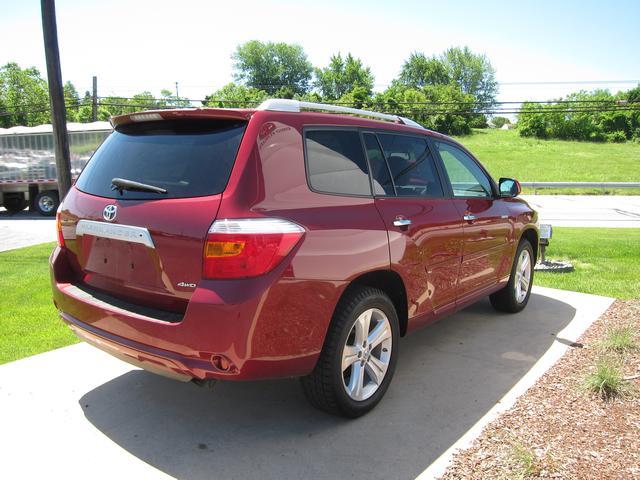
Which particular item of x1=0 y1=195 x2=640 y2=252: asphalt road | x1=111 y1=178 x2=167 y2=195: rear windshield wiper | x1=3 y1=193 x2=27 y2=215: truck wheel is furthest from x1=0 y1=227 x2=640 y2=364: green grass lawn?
x1=3 y1=193 x2=27 y2=215: truck wheel

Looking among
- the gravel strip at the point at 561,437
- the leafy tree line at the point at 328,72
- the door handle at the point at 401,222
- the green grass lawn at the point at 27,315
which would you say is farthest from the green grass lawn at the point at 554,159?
the leafy tree line at the point at 328,72

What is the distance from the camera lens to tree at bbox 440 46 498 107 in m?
116

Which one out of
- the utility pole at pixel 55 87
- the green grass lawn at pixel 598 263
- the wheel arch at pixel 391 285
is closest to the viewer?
the wheel arch at pixel 391 285

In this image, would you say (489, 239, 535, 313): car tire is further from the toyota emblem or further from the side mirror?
the toyota emblem

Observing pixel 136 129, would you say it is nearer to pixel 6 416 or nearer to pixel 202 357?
pixel 202 357

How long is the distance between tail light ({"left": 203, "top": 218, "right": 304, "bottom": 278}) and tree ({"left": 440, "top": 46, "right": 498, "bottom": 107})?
396ft

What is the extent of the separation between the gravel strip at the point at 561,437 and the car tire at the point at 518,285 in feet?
4.73

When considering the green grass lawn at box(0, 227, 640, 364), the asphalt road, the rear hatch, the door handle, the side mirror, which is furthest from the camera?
the asphalt road

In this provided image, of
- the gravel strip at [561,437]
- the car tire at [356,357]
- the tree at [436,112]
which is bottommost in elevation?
the gravel strip at [561,437]

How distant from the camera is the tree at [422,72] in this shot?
109500mm

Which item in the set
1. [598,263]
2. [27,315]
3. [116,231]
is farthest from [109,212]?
[598,263]

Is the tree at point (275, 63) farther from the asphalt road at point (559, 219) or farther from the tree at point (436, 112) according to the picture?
the asphalt road at point (559, 219)

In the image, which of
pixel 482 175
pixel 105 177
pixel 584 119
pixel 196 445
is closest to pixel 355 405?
pixel 196 445

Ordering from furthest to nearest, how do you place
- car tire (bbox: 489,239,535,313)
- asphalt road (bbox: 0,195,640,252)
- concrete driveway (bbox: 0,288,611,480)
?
1. asphalt road (bbox: 0,195,640,252)
2. car tire (bbox: 489,239,535,313)
3. concrete driveway (bbox: 0,288,611,480)
